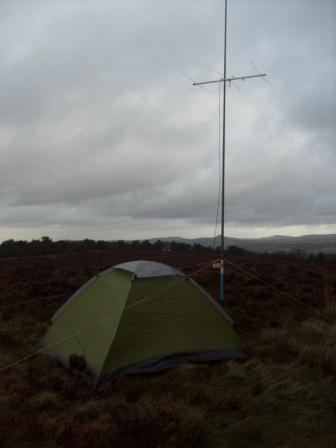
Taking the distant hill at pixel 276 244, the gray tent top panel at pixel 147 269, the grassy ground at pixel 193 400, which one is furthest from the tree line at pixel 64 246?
the gray tent top panel at pixel 147 269

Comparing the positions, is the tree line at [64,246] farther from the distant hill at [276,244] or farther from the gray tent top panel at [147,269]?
the gray tent top panel at [147,269]

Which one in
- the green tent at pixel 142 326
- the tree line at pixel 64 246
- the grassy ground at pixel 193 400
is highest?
the tree line at pixel 64 246

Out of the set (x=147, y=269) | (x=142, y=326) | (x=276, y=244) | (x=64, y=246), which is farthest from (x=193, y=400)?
(x=276, y=244)

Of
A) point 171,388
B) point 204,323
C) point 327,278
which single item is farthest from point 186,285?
point 327,278

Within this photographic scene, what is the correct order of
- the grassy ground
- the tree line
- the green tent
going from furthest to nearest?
the tree line
the green tent
the grassy ground

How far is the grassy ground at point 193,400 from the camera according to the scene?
3916mm

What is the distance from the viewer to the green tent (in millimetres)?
5461

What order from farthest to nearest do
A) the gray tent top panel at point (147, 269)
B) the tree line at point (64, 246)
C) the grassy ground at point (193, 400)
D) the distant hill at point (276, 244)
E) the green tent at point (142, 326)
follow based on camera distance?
the distant hill at point (276, 244) < the tree line at point (64, 246) < the gray tent top panel at point (147, 269) < the green tent at point (142, 326) < the grassy ground at point (193, 400)

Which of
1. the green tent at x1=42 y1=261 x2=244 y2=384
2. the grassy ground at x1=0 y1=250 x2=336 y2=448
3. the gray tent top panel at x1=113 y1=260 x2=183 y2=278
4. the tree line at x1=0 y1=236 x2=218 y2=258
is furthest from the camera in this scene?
the tree line at x1=0 y1=236 x2=218 y2=258

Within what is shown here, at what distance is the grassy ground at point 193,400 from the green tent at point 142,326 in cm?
26

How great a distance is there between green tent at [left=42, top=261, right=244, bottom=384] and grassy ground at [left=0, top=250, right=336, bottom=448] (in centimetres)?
26

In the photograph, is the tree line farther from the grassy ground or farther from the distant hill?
the grassy ground

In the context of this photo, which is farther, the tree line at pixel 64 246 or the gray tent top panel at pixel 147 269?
the tree line at pixel 64 246

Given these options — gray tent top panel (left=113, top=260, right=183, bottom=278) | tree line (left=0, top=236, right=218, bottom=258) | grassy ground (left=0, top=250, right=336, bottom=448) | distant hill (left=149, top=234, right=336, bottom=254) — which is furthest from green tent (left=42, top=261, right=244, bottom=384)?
tree line (left=0, top=236, right=218, bottom=258)
